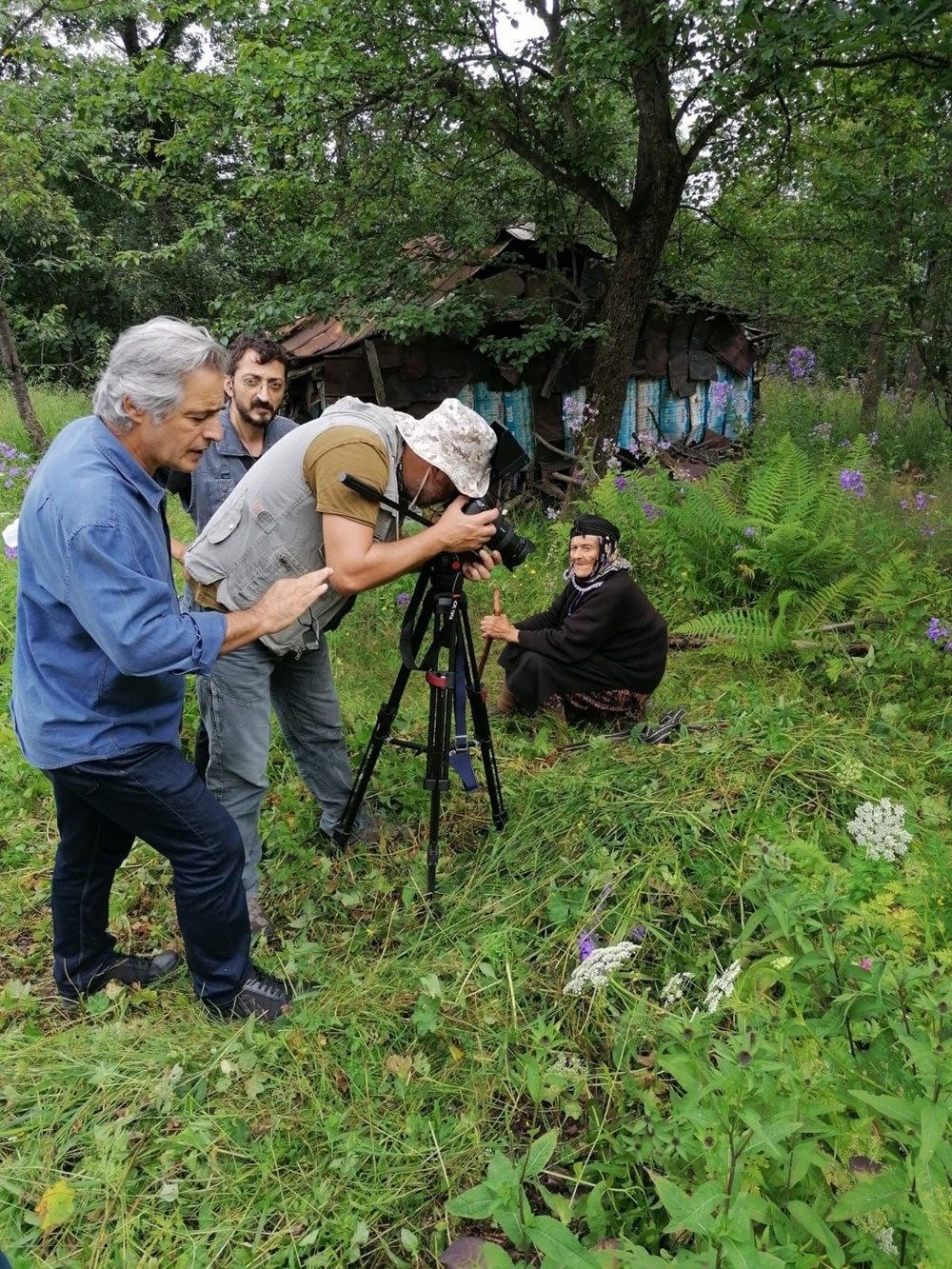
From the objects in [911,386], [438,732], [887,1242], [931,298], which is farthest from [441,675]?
[911,386]

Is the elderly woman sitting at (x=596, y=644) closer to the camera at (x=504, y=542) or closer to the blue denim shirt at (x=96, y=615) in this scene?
the camera at (x=504, y=542)

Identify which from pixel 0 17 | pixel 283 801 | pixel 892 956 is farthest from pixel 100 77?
pixel 892 956

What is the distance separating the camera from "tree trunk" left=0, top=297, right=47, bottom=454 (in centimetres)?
942

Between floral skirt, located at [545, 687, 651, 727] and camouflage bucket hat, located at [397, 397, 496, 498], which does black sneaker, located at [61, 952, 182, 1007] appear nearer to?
camouflage bucket hat, located at [397, 397, 496, 498]

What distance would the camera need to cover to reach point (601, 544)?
4.14 m

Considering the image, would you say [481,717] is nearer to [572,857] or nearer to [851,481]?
[572,857]

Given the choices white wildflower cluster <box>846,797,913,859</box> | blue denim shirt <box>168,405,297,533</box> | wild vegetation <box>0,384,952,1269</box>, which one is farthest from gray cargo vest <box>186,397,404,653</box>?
white wildflower cluster <box>846,797,913,859</box>

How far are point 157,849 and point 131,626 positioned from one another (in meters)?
0.78

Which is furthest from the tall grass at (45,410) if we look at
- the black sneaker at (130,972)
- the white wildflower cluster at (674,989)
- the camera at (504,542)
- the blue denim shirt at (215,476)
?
the white wildflower cluster at (674,989)

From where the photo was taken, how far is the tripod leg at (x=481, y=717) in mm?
2998

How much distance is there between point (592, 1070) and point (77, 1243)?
1361 mm

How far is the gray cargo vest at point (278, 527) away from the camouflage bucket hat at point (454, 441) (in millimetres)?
94

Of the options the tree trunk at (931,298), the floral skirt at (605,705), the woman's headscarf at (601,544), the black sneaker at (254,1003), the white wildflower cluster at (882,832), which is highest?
the tree trunk at (931,298)

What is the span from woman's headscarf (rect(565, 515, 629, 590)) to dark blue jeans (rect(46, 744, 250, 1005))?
233 centimetres
